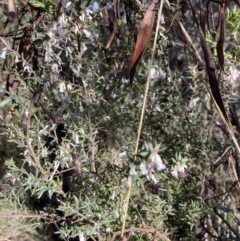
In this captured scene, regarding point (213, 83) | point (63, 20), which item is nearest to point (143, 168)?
point (213, 83)

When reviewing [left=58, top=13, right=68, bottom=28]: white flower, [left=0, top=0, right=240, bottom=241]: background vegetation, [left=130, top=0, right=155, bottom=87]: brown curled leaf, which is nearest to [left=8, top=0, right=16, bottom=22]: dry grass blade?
[left=0, top=0, right=240, bottom=241]: background vegetation

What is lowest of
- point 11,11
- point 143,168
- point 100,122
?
point 100,122

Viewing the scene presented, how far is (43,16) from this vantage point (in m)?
1.29

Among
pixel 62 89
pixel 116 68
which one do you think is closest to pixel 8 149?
pixel 116 68

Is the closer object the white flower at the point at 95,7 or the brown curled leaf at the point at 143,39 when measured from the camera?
the brown curled leaf at the point at 143,39

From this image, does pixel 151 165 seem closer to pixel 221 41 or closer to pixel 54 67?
pixel 221 41

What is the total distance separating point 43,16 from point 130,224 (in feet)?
1.95

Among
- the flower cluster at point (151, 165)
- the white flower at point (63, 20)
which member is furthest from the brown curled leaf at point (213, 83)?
the white flower at point (63, 20)

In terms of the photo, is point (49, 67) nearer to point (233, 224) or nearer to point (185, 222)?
point (185, 222)

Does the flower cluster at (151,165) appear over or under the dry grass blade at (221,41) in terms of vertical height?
under

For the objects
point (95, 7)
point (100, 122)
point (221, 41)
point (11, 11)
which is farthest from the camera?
point (100, 122)

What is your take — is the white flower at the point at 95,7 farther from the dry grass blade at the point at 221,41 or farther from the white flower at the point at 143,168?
the white flower at the point at 143,168

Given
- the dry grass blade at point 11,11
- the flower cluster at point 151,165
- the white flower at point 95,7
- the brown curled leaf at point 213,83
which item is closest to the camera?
the flower cluster at point 151,165

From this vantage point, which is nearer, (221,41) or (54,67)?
(221,41)
